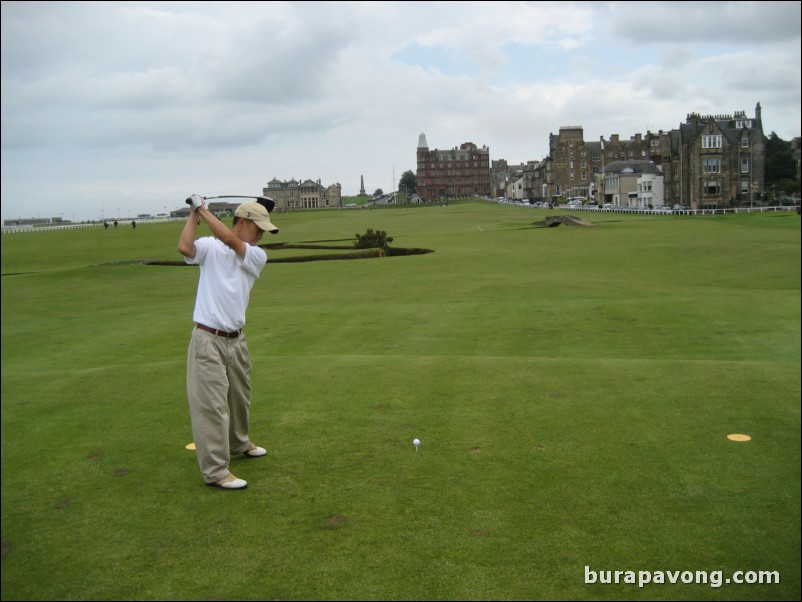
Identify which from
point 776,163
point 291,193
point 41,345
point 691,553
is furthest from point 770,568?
point 776,163

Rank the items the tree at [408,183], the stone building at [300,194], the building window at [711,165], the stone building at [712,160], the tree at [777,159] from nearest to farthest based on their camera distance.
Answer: the stone building at [300,194]
the tree at [408,183]
the tree at [777,159]
the stone building at [712,160]
the building window at [711,165]

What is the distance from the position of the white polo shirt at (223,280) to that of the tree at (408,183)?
34092 millimetres

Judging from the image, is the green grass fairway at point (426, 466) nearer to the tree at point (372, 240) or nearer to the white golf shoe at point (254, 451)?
the white golf shoe at point (254, 451)

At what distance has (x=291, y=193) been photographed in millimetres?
9469

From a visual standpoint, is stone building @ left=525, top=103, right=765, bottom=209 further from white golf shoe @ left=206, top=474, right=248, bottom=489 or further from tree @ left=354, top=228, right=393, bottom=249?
white golf shoe @ left=206, top=474, right=248, bottom=489

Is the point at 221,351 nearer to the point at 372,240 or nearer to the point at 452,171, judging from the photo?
the point at 372,240

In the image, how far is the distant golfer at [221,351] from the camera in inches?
220

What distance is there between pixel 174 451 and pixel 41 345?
35.7ft

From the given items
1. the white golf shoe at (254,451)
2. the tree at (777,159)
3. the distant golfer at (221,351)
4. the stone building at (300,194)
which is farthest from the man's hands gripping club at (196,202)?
the tree at (777,159)

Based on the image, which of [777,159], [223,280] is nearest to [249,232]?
[223,280]

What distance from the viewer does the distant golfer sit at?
559 centimetres

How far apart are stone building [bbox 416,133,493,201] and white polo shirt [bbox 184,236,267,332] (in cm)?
3651

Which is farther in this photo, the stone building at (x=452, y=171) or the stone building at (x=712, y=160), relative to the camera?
the stone building at (x=712, y=160)

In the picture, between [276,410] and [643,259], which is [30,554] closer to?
[276,410]
